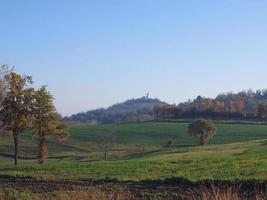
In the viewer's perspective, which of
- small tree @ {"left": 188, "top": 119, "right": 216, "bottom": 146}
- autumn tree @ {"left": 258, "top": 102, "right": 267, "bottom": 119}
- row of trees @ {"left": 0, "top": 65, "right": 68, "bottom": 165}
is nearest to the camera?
row of trees @ {"left": 0, "top": 65, "right": 68, "bottom": 165}

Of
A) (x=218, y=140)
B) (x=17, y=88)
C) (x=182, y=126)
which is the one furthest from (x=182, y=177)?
(x=182, y=126)

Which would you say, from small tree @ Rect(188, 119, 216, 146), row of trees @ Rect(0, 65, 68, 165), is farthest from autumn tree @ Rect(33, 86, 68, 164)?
small tree @ Rect(188, 119, 216, 146)

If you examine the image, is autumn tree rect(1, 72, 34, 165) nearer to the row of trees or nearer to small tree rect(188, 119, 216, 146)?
the row of trees

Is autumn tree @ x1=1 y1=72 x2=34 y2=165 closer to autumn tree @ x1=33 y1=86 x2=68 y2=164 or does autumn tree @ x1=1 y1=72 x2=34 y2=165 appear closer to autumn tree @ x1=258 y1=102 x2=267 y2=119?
autumn tree @ x1=33 y1=86 x2=68 y2=164

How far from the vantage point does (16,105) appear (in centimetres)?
5225

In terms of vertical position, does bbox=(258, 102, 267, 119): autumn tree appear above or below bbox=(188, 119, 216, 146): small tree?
above

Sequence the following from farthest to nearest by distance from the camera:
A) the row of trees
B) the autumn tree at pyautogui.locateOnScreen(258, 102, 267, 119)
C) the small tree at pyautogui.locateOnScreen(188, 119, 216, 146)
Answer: the autumn tree at pyautogui.locateOnScreen(258, 102, 267, 119) → the small tree at pyautogui.locateOnScreen(188, 119, 216, 146) → the row of trees

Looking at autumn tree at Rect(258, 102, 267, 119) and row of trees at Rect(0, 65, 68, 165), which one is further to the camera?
autumn tree at Rect(258, 102, 267, 119)

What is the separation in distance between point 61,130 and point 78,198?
43.3m

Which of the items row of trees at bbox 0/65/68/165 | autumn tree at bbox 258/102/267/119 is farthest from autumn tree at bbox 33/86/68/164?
autumn tree at bbox 258/102/267/119

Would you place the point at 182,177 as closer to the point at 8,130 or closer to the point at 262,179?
the point at 262,179

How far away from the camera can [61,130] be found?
183 feet

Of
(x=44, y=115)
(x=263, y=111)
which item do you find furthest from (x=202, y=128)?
(x=263, y=111)

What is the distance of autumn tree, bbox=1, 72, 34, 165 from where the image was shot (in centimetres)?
5159
